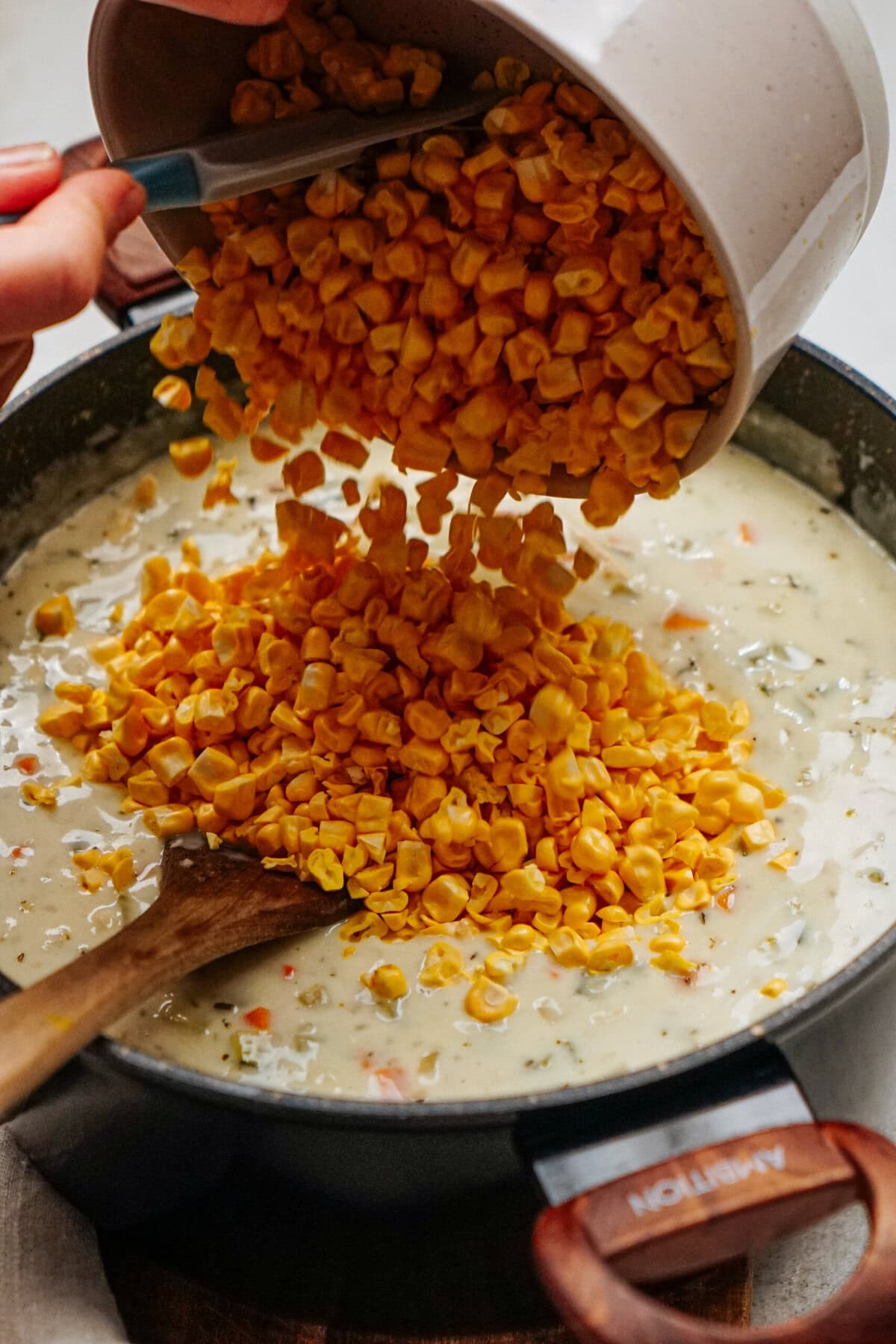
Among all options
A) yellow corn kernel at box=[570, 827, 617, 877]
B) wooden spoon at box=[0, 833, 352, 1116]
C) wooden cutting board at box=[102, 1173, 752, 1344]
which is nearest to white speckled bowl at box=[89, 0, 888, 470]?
yellow corn kernel at box=[570, 827, 617, 877]

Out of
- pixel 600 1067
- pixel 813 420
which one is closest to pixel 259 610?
pixel 600 1067

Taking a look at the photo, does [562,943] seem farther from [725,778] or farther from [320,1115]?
[320,1115]

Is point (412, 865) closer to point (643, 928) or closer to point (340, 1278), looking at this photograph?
point (643, 928)

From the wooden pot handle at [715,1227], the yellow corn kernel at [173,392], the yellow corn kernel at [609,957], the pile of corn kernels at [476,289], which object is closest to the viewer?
the wooden pot handle at [715,1227]

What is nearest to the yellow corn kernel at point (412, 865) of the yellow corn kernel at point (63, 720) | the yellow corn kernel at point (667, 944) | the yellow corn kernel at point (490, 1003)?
the yellow corn kernel at point (490, 1003)

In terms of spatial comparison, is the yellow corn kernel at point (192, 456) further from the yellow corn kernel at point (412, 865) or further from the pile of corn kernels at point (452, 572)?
the yellow corn kernel at point (412, 865)

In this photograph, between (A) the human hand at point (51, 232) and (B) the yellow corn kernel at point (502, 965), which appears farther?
(B) the yellow corn kernel at point (502, 965)
